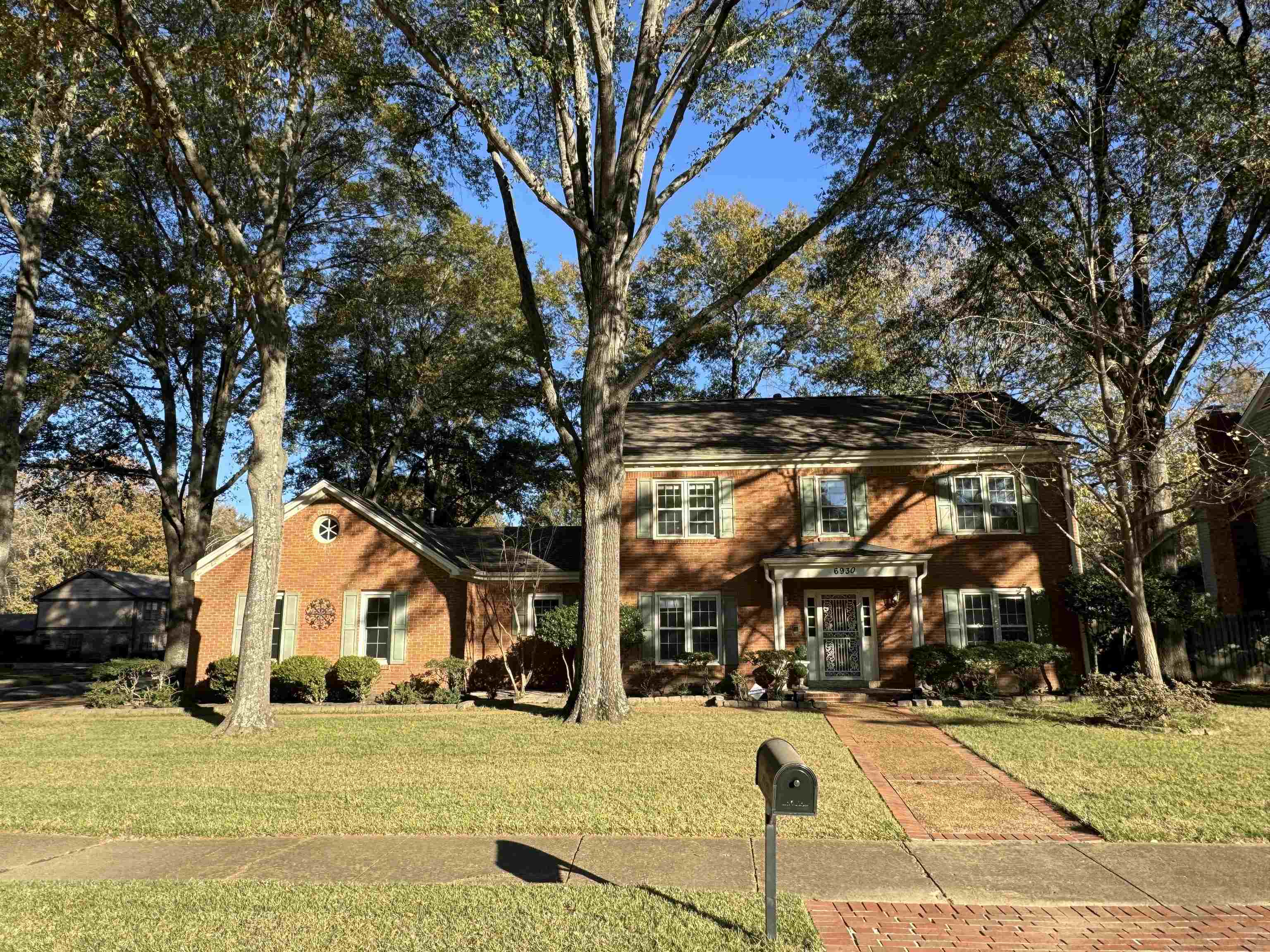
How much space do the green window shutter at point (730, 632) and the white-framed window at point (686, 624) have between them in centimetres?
10

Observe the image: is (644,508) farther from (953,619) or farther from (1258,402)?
(1258,402)

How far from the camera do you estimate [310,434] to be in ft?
98.2

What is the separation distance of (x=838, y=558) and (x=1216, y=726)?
742 cm

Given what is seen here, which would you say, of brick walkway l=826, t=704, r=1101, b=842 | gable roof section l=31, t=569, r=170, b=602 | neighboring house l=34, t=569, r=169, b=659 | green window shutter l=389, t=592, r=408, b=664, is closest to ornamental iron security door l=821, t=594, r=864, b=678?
Answer: brick walkway l=826, t=704, r=1101, b=842

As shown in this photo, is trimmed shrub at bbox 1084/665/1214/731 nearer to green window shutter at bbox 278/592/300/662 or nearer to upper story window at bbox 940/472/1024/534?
upper story window at bbox 940/472/1024/534

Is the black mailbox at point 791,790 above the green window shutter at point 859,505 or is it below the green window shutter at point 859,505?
below

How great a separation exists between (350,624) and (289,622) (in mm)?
1450

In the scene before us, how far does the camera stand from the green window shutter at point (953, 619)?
18078 millimetres

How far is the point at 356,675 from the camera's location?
17375mm

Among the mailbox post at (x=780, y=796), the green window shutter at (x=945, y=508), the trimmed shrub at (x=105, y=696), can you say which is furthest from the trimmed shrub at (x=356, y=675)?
the mailbox post at (x=780, y=796)

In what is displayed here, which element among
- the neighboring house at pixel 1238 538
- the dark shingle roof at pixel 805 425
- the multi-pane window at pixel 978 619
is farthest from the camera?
the neighboring house at pixel 1238 538

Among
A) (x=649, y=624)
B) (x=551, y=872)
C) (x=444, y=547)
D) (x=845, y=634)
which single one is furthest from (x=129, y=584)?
(x=551, y=872)

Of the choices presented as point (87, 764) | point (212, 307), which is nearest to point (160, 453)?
point (212, 307)

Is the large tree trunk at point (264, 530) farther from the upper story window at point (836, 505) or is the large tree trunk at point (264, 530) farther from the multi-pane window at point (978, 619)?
the multi-pane window at point (978, 619)
